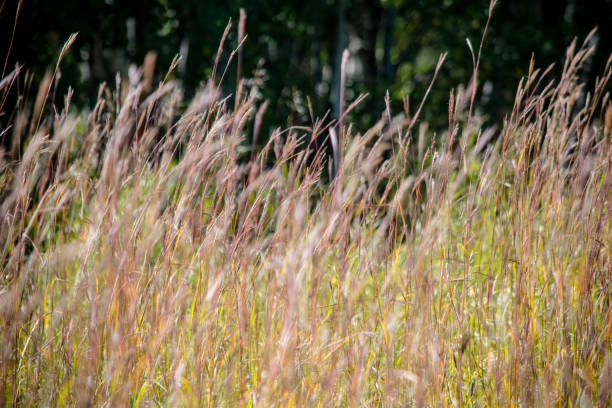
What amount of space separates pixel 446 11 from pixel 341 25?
1399mm

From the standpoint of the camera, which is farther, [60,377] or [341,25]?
[341,25]

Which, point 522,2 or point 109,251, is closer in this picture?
point 109,251

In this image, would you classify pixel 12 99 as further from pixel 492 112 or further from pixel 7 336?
pixel 492 112

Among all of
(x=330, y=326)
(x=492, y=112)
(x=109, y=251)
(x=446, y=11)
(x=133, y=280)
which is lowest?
(x=492, y=112)

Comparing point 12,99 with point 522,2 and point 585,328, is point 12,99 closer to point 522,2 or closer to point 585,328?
point 585,328

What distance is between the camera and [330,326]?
170 cm

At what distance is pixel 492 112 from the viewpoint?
7.39 meters

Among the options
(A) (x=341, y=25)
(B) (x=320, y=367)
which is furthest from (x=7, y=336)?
(A) (x=341, y=25)

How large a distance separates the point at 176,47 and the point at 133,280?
4992 mm

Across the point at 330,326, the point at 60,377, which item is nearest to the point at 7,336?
the point at 60,377

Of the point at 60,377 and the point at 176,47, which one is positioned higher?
the point at 176,47

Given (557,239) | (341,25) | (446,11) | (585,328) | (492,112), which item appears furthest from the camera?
(492,112)

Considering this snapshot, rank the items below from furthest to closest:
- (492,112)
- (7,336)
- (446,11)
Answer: (492,112)
(446,11)
(7,336)

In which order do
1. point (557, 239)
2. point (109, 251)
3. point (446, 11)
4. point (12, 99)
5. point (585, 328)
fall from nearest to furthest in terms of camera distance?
1. point (109, 251)
2. point (585, 328)
3. point (557, 239)
4. point (12, 99)
5. point (446, 11)
